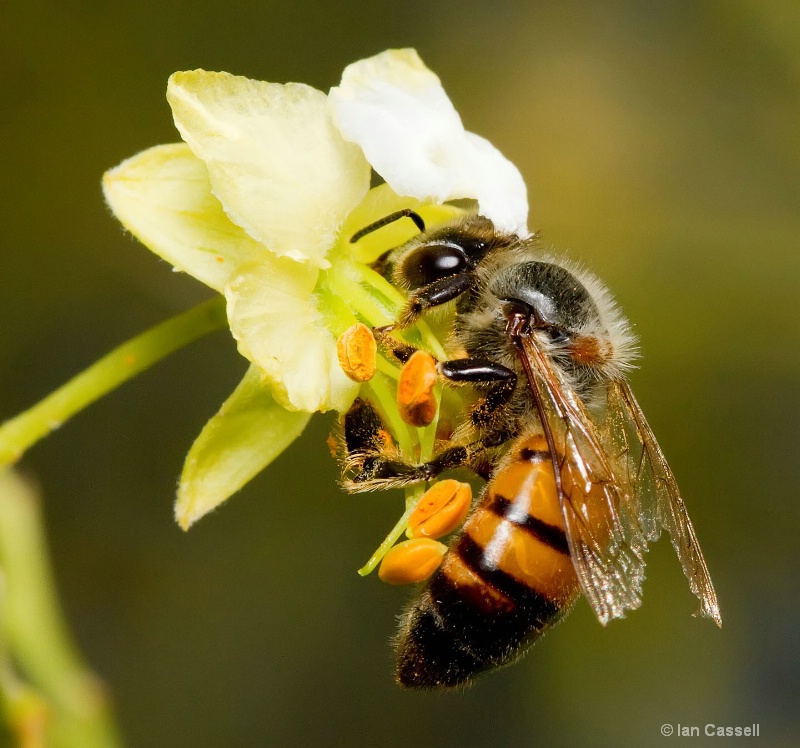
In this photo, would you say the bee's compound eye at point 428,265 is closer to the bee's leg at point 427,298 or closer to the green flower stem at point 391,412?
the bee's leg at point 427,298

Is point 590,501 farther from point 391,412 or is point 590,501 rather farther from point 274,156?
point 274,156

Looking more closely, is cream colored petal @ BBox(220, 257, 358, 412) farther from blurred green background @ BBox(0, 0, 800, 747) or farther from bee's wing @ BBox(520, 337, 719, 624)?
blurred green background @ BBox(0, 0, 800, 747)

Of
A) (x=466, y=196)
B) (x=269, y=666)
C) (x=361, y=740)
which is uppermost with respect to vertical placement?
(x=466, y=196)

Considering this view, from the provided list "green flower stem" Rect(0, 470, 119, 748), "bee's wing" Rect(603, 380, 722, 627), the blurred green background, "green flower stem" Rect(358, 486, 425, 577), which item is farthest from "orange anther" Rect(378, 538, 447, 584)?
the blurred green background

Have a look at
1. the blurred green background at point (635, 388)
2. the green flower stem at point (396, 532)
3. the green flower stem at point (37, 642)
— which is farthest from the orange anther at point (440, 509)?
the blurred green background at point (635, 388)

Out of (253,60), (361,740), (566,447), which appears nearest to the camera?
(566,447)

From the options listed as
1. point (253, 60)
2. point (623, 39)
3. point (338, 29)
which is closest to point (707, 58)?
point (623, 39)

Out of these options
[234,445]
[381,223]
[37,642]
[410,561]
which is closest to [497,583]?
[410,561]

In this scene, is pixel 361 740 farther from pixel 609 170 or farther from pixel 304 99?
pixel 304 99

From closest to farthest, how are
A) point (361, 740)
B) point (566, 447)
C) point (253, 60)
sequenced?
point (566, 447), point (253, 60), point (361, 740)
